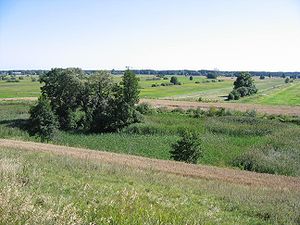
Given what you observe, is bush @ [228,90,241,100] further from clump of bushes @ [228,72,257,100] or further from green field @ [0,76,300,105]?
clump of bushes @ [228,72,257,100]

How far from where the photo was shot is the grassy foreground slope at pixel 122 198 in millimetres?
7191

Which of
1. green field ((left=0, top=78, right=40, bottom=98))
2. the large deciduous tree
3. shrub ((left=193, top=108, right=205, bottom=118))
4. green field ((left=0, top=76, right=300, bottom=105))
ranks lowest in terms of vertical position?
green field ((left=0, top=78, right=40, bottom=98))

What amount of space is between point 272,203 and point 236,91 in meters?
96.2

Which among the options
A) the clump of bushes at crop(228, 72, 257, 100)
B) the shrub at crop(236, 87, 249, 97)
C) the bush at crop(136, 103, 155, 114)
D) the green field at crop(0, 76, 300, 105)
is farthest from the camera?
the clump of bushes at crop(228, 72, 257, 100)

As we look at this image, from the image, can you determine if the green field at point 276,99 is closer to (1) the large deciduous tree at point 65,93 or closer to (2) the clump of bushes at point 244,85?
(2) the clump of bushes at point 244,85

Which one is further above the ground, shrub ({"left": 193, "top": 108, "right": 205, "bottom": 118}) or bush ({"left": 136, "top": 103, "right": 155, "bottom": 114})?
bush ({"left": 136, "top": 103, "right": 155, "bottom": 114})

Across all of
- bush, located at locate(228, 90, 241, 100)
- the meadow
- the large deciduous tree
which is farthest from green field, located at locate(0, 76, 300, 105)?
the meadow

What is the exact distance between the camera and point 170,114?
66.6 metres

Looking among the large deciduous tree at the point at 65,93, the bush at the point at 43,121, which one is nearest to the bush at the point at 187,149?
the bush at the point at 43,121

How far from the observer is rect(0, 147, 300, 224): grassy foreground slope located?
23.6ft

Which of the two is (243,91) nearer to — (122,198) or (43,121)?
(43,121)

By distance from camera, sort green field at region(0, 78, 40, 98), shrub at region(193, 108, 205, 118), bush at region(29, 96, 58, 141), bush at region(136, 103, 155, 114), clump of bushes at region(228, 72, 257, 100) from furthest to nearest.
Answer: green field at region(0, 78, 40, 98), clump of bushes at region(228, 72, 257, 100), bush at region(136, 103, 155, 114), shrub at region(193, 108, 205, 118), bush at region(29, 96, 58, 141)

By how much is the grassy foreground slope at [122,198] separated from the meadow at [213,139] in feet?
63.5

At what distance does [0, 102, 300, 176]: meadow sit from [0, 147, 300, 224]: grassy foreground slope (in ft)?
63.5
